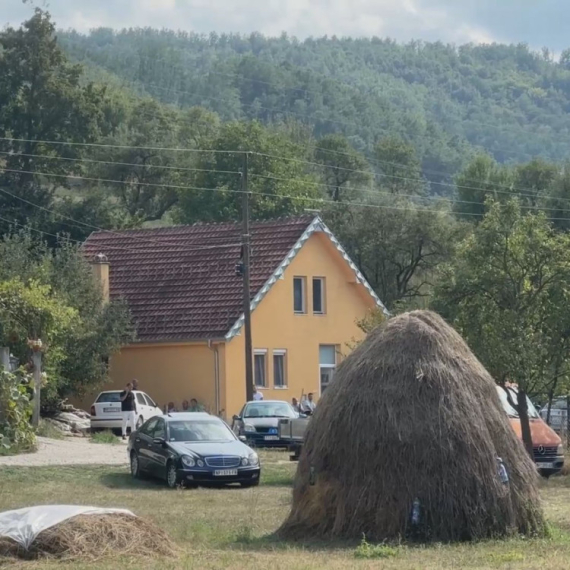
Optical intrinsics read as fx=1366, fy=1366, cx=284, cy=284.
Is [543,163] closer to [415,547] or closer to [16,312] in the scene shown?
[16,312]

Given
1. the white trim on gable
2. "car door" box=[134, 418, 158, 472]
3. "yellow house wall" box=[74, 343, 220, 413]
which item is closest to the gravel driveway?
"car door" box=[134, 418, 158, 472]

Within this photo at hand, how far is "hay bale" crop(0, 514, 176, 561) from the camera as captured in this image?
1519cm

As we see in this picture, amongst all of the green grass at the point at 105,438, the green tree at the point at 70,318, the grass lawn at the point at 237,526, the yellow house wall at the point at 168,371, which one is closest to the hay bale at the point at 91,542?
the grass lawn at the point at 237,526

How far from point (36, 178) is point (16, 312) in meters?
26.8

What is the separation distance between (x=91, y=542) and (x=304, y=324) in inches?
1446

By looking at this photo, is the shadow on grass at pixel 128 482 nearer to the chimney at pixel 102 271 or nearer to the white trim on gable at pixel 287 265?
the white trim on gable at pixel 287 265

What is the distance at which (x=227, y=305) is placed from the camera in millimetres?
48719

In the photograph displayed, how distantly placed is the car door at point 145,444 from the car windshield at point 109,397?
536 inches

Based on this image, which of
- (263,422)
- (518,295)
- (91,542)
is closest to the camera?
(91,542)

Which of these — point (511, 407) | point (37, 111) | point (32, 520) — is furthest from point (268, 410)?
point (37, 111)

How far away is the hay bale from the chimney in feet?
105

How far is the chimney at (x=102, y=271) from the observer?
47.9 metres

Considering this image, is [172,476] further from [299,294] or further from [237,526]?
[299,294]

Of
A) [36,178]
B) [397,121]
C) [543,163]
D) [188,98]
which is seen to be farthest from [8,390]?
[188,98]
